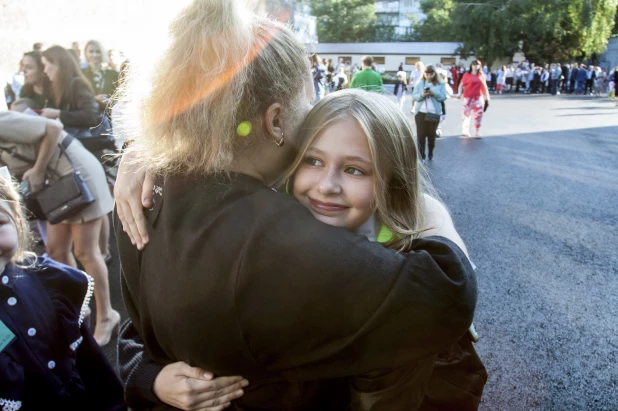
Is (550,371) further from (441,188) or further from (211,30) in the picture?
(441,188)

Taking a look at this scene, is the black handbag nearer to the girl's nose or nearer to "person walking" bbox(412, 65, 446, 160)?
the girl's nose

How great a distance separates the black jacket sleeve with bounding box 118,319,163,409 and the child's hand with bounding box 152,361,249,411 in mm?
80

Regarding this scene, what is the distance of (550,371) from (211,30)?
3.03 meters

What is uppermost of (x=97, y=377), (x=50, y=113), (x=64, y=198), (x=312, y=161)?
(x=312, y=161)

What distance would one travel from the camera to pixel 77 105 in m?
4.56

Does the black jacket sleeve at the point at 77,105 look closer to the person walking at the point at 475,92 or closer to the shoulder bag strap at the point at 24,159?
the shoulder bag strap at the point at 24,159

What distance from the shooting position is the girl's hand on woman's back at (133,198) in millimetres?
1109

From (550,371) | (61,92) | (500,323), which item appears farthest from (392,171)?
(61,92)

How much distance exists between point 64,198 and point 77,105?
179 centimetres

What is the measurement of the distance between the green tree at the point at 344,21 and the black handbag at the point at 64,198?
68.8 metres

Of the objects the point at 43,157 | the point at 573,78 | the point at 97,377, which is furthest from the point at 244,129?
the point at 573,78

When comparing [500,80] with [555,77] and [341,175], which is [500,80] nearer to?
[555,77]

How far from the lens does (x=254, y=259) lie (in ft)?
2.99

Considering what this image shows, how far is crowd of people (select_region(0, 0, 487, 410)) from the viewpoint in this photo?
0.92m
